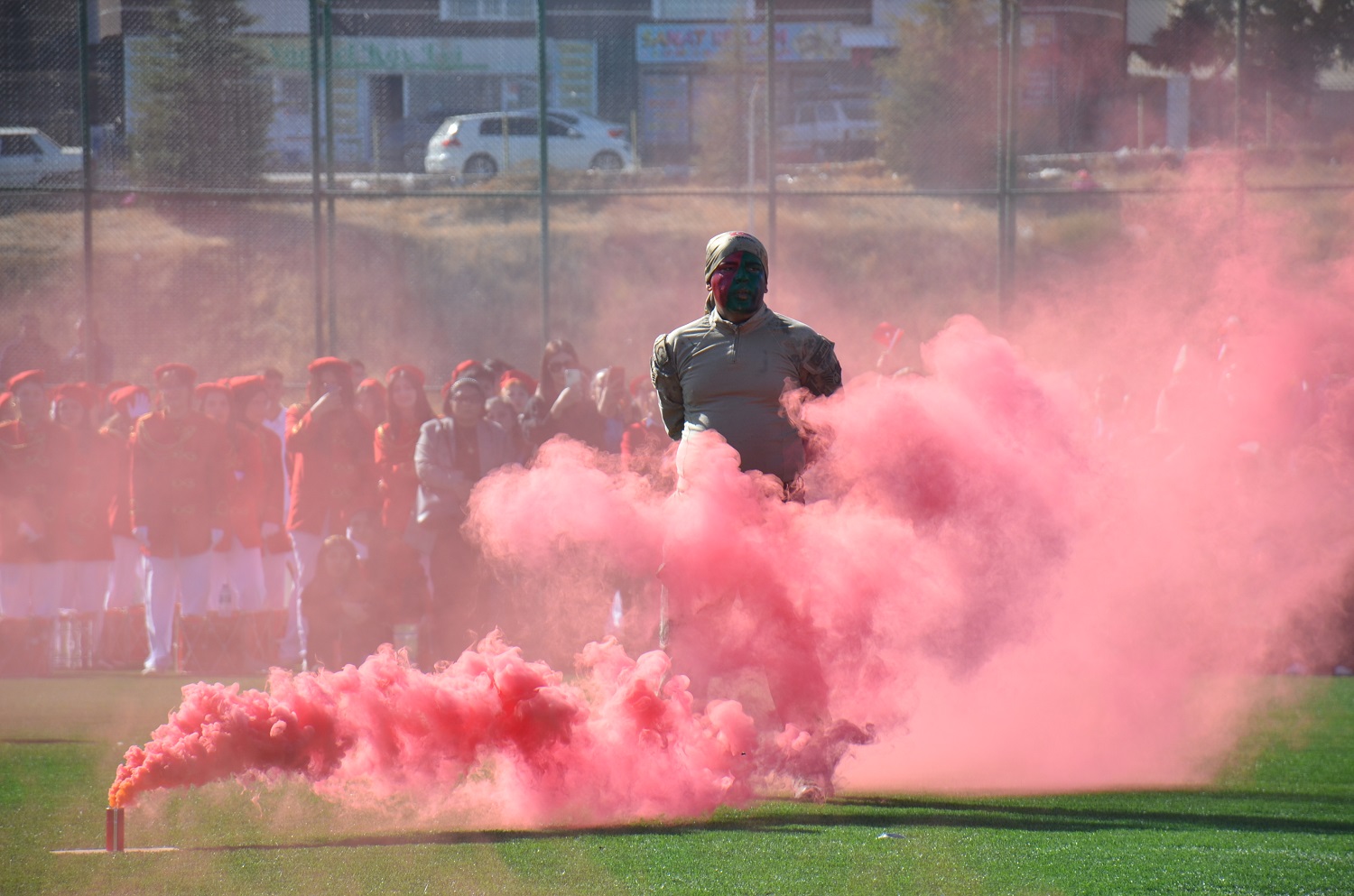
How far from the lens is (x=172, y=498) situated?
438 inches

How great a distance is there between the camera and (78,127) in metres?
13.4

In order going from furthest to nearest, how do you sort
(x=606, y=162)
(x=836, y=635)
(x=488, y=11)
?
(x=488, y=11), (x=606, y=162), (x=836, y=635)

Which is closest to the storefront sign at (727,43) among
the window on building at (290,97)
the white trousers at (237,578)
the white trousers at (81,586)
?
the window on building at (290,97)

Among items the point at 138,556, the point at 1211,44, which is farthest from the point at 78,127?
the point at 1211,44

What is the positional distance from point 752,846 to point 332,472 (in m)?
6.60

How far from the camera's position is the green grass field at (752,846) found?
4.96 m

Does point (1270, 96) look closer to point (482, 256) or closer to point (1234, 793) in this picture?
point (1234, 793)

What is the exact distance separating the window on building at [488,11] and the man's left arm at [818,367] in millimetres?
8719

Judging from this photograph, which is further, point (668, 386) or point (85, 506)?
point (85, 506)

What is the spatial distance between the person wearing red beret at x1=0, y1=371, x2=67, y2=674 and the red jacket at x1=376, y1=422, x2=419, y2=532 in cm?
266

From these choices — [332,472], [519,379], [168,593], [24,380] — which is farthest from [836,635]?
[24,380]

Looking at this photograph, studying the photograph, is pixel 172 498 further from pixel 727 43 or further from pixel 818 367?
pixel 727 43

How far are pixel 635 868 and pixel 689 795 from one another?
89 cm

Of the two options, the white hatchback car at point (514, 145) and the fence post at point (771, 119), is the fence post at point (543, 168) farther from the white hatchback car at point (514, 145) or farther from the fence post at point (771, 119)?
the fence post at point (771, 119)
